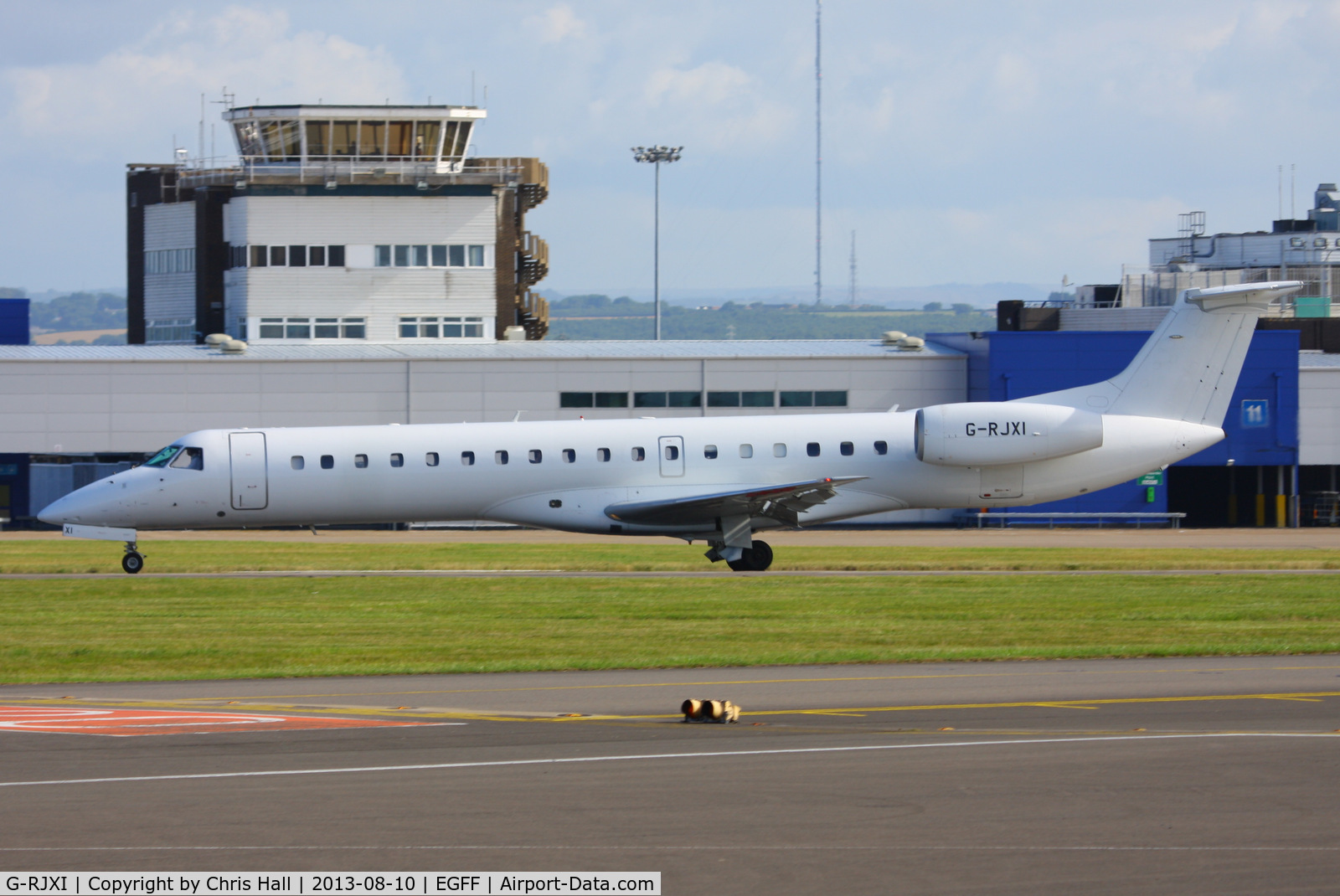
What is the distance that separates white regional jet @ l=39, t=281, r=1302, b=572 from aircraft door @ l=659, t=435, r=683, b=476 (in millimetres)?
24

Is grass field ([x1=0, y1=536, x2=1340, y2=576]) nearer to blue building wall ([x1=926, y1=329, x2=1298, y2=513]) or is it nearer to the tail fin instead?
the tail fin

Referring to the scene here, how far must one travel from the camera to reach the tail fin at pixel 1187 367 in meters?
31.1

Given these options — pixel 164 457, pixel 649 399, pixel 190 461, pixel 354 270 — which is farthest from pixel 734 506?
pixel 354 270

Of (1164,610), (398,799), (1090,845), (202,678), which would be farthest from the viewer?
(1164,610)

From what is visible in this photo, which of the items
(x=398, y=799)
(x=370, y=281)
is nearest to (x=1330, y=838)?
(x=398, y=799)

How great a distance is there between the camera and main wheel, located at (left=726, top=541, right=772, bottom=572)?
30672mm

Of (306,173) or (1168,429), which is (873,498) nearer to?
(1168,429)

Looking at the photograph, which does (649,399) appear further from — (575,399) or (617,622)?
(617,622)

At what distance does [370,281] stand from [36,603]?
1590 inches

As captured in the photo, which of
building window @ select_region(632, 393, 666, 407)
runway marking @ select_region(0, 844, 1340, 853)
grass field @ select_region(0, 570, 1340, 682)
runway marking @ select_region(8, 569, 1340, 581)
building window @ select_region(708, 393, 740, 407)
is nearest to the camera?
runway marking @ select_region(0, 844, 1340, 853)

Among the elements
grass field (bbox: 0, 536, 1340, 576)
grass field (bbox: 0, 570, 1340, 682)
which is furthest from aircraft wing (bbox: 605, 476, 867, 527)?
grass field (bbox: 0, 536, 1340, 576)

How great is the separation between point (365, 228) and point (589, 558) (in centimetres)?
3344

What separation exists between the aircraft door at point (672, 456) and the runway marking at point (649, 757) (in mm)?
18051

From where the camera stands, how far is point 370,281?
64562 mm
